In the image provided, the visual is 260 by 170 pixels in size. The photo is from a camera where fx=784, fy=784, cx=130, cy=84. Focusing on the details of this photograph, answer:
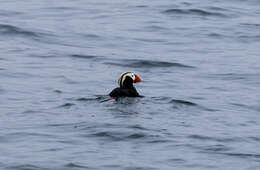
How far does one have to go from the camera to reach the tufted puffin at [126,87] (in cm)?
1473

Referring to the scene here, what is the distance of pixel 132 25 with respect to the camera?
2556cm

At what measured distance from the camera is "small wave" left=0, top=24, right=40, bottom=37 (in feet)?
77.7

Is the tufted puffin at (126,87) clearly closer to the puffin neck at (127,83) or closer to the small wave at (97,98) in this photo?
the puffin neck at (127,83)

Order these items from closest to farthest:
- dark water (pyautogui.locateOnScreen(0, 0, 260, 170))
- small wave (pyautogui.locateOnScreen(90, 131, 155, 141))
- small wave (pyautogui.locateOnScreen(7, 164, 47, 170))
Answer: small wave (pyautogui.locateOnScreen(7, 164, 47, 170)) → dark water (pyautogui.locateOnScreen(0, 0, 260, 170)) → small wave (pyautogui.locateOnScreen(90, 131, 155, 141))

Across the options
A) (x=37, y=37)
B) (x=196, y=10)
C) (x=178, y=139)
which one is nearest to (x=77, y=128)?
(x=178, y=139)

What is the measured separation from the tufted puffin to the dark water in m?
0.18

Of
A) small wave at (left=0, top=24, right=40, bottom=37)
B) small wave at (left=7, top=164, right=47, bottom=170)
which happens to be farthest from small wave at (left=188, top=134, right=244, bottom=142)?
small wave at (left=0, top=24, right=40, bottom=37)

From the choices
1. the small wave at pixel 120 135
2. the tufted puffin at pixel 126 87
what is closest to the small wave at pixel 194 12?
the tufted puffin at pixel 126 87

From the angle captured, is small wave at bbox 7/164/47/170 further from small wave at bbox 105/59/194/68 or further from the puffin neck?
small wave at bbox 105/59/194/68

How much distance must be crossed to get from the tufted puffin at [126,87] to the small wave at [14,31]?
8556mm

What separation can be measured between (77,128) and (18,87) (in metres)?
4.27

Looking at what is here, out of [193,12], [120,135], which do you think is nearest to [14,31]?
[193,12]

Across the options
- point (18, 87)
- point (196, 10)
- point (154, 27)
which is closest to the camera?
point (18, 87)

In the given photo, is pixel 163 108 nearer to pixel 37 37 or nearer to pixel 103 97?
pixel 103 97
